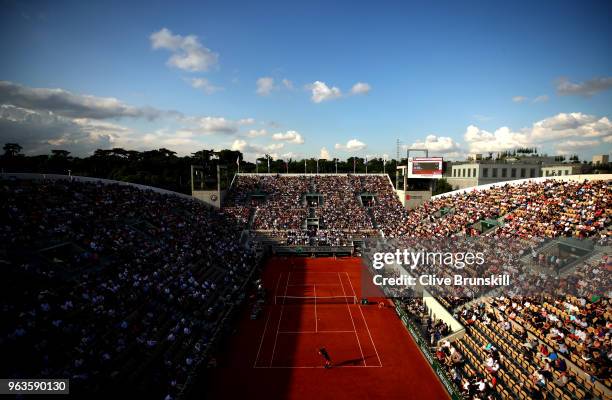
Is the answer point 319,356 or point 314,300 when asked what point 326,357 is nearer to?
point 319,356

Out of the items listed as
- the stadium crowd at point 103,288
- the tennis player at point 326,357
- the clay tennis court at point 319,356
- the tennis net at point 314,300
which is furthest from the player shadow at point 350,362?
the tennis net at point 314,300

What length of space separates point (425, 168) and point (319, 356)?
113 feet

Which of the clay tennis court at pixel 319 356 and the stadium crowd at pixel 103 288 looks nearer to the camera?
the stadium crowd at pixel 103 288

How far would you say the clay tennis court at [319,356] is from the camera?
1487 centimetres

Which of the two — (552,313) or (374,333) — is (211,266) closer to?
(374,333)

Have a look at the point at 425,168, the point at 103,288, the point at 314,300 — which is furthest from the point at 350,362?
the point at 425,168

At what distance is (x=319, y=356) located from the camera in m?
17.7

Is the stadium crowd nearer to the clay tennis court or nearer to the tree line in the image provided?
the clay tennis court

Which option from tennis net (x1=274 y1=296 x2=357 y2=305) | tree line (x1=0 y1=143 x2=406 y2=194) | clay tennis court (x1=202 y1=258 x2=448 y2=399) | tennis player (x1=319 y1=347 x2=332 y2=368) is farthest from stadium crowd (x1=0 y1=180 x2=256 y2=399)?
tree line (x1=0 y1=143 x2=406 y2=194)

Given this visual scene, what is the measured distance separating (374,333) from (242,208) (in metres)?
29.6

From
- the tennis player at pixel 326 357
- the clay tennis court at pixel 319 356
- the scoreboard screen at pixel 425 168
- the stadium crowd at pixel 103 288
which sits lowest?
the clay tennis court at pixel 319 356

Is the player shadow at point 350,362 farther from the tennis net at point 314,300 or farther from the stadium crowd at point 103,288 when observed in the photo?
the tennis net at point 314,300

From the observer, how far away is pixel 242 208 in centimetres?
4556

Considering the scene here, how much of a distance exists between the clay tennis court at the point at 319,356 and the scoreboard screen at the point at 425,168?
946 inches
